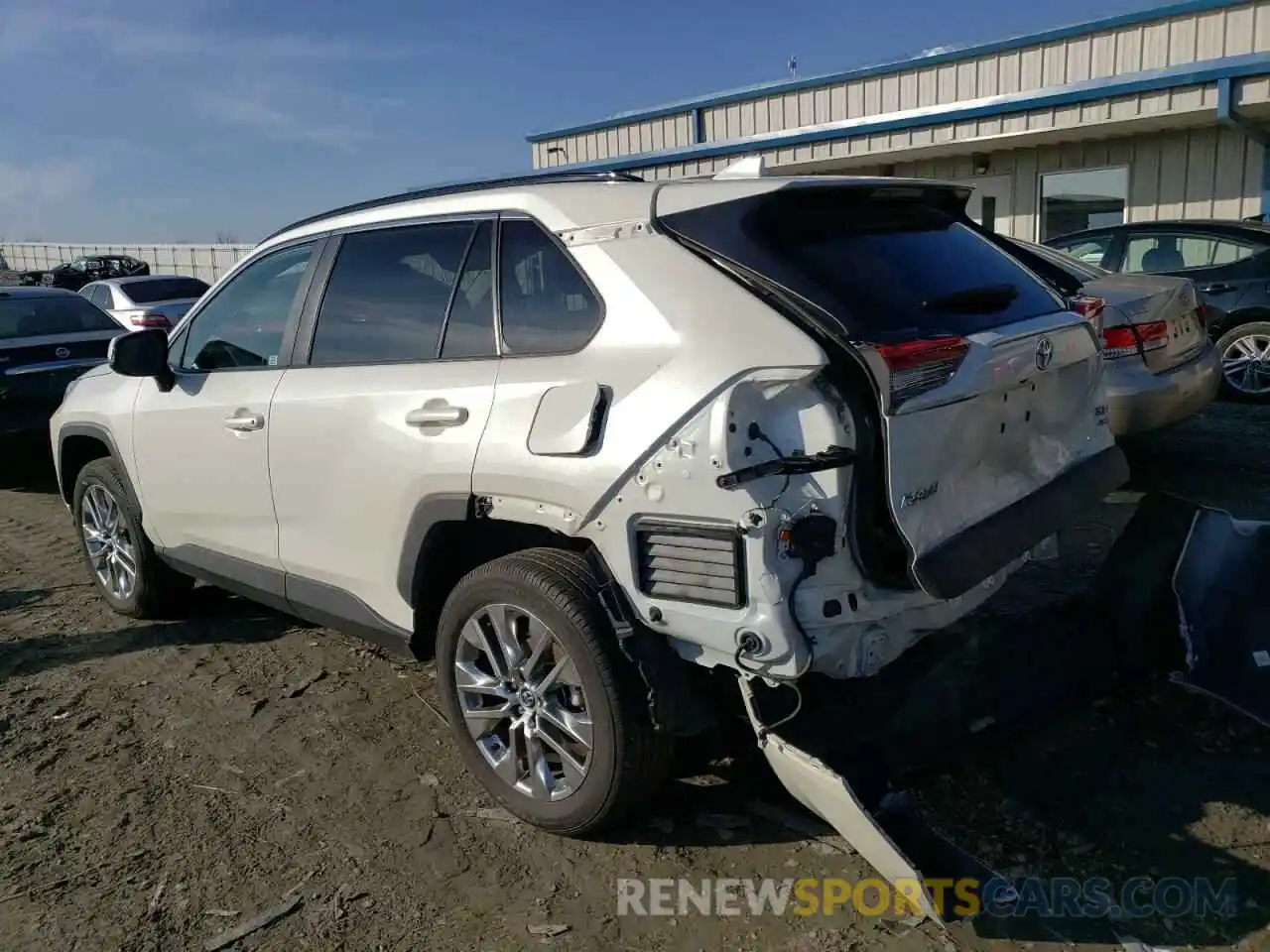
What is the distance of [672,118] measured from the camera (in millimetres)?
17594

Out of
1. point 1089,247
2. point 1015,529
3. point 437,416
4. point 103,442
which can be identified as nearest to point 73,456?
point 103,442

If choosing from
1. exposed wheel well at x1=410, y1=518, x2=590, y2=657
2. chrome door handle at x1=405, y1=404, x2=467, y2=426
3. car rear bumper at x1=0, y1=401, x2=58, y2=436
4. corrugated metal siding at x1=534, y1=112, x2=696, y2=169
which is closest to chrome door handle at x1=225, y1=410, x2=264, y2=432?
chrome door handle at x1=405, y1=404, x2=467, y2=426

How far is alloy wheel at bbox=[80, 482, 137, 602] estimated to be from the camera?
5234mm

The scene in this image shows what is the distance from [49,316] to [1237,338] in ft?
33.3

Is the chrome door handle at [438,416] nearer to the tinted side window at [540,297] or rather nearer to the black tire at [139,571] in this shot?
the tinted side window at [540,297]

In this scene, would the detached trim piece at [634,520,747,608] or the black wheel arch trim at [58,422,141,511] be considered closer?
the detached trim piece at [634,520,747,608]

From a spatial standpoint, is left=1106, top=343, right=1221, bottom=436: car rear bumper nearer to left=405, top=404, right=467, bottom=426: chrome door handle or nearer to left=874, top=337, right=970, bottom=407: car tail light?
left=874, top=337, right=970, bottom=407: car tail light

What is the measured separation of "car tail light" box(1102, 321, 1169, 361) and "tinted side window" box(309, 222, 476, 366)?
4.05 meters

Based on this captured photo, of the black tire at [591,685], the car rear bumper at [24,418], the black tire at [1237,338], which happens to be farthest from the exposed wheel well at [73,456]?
the black tire at [1237,338]

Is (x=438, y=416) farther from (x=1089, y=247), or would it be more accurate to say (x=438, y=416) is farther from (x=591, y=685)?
(x=1089, y=247)

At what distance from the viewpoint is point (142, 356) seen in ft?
14.9

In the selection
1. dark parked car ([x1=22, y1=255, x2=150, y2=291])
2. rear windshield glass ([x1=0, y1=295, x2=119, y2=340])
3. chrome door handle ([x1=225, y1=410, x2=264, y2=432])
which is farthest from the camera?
dark parked car ([x1=22, y1=255, x2=150, y2=291])

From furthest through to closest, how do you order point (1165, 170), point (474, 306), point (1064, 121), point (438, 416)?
point (1165, 170), point (1064, 121), point (474, 306), point (438, 416)
